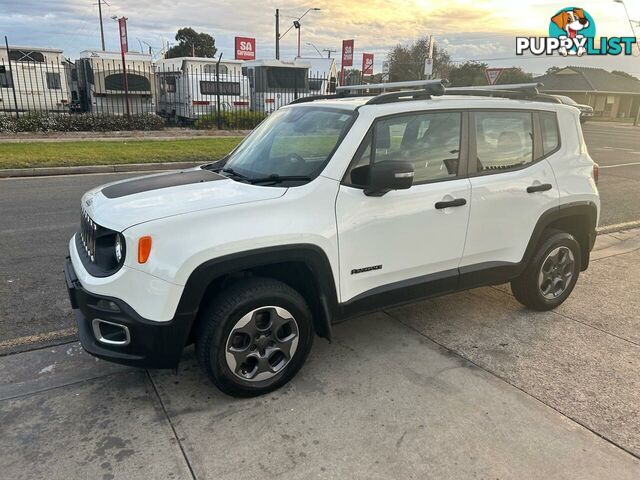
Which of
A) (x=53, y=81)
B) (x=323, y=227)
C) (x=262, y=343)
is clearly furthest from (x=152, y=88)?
(x=262, y=343)

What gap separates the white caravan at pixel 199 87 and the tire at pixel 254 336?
1734 cm

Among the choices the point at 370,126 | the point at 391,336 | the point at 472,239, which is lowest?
the point at 391,336

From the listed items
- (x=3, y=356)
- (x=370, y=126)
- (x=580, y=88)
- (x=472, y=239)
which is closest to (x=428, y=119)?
(x=370, y=126)

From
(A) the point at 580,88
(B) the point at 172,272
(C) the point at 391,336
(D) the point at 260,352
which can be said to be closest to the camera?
(B) the point at 172,272

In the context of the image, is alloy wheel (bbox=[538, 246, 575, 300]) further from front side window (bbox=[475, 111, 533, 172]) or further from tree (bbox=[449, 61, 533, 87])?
tree (bbox=[449, 61, 533, 87])


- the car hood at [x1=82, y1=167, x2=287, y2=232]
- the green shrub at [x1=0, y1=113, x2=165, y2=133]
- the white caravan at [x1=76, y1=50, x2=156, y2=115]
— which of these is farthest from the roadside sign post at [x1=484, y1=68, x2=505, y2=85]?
the car hood at [x1=82, y1=167, x2=287, y2=232]

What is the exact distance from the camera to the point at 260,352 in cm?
309

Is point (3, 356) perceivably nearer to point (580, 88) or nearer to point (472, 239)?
point (472, 239)

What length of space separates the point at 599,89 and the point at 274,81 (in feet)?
161

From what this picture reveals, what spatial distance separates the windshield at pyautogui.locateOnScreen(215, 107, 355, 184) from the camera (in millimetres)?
3359

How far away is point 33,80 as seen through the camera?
19109 mm

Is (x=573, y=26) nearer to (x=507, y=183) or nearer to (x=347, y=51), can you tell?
(x=347, y=51)

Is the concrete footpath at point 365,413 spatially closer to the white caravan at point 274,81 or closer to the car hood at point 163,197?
the car hood at point 163,197

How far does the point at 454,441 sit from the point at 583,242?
263cm
